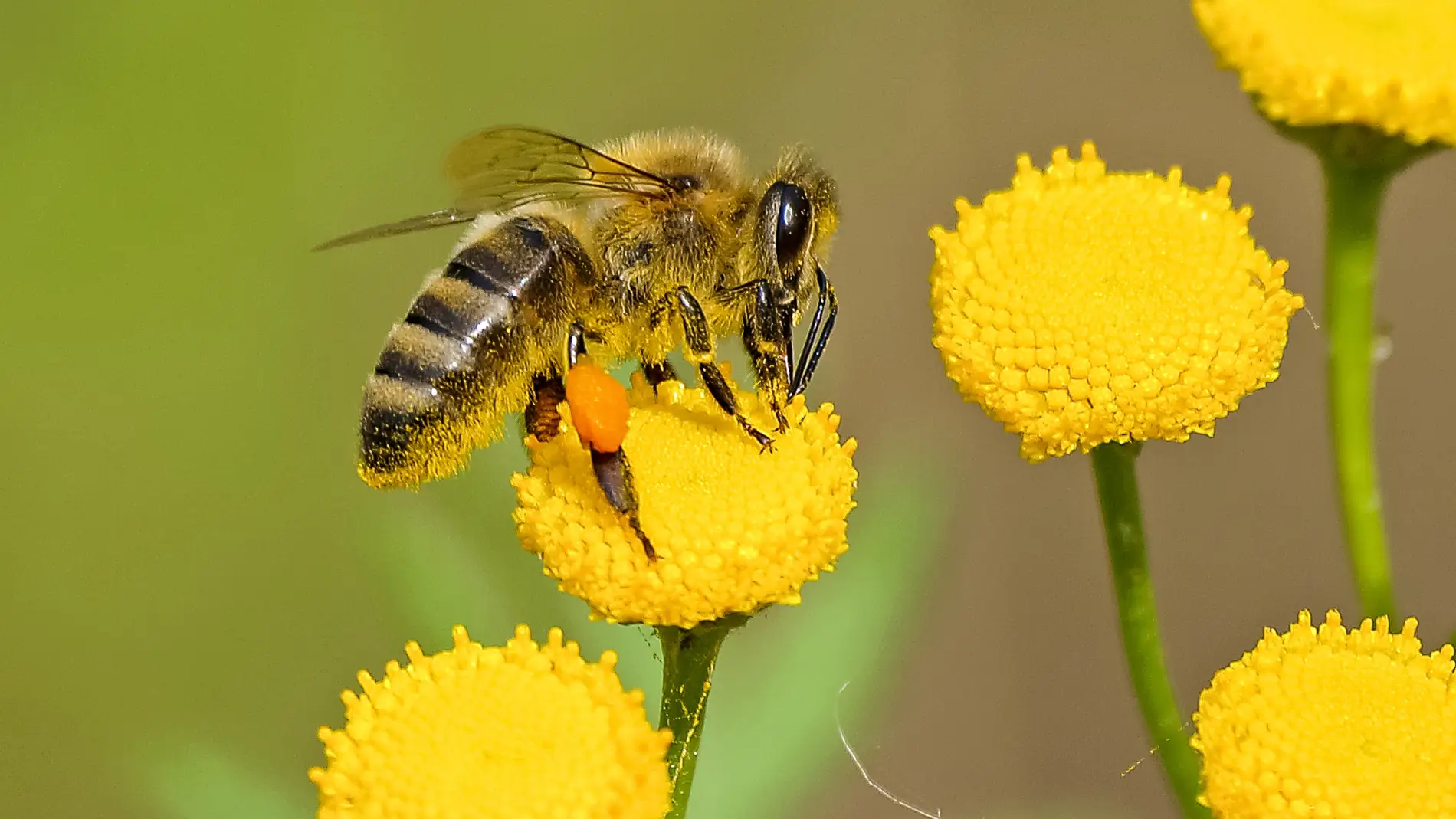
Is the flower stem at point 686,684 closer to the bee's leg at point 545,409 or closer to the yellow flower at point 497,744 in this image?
the yellow flower at point 497,744

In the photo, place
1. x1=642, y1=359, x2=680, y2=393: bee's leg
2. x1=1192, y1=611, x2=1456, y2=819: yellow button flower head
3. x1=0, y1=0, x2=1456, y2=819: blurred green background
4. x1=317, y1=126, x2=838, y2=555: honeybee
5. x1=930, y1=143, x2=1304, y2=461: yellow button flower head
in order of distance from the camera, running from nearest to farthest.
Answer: x1=1192, y1=611, x2=1456, y2=819: yellow button flower head
x1=930, y1=143, x2=1304, y2=461: yellow button flower head
x1=317, y1=126, x2=838, y2=555: honeybee
x1=642, y1=359, x2=680, y2=393: bee's leg
x1=0, y1=0, x2=1456, y2=819: blurred green background

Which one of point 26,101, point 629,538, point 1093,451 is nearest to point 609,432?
point 629,538

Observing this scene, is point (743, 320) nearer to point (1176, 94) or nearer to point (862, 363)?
point (862, 363)

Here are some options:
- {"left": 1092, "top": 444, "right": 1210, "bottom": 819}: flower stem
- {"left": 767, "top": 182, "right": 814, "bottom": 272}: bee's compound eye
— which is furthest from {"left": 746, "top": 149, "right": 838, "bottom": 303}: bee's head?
{"left": 1092, "top": 444, "right": 1210, "bottom": 819}: flower stem

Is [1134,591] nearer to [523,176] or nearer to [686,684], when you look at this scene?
[686,684]

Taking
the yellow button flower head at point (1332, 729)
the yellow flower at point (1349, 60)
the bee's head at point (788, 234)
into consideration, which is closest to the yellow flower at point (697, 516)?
the bee's head at point (788, 234)

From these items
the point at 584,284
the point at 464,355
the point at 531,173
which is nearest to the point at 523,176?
the point at 531,173

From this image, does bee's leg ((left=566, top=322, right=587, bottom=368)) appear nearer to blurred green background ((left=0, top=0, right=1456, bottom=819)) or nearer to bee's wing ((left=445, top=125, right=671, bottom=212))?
bee's wing ((left=445, top=125, right=671, bottom=212))
